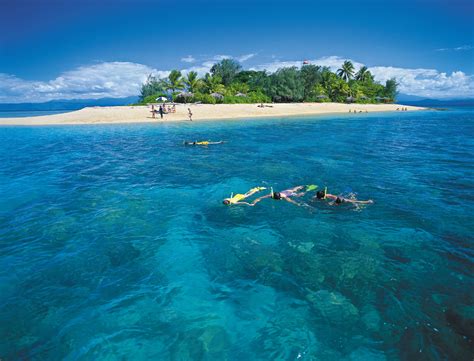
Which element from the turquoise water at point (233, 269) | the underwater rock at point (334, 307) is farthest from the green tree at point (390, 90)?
the underwater rock at point (334, 307)

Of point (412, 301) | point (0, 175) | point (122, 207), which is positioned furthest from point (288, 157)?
point (0, 175)

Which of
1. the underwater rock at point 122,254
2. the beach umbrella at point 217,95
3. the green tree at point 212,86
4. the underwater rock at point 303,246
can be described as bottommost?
the underwater rock at point 303,246

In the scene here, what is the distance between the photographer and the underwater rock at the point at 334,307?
257 inches

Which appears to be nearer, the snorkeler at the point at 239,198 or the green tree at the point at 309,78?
the snorkeler at the point at 239,198

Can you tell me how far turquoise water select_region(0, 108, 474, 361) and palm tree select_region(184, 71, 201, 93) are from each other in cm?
5084

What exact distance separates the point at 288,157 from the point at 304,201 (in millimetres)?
10121

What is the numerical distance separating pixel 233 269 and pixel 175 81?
62.6 metres

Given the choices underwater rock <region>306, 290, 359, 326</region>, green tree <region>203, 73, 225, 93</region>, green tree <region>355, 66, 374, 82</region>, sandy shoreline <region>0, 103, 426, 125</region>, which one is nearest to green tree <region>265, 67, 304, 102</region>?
sandy shoreline <region>0, 103, 426, 125</region>

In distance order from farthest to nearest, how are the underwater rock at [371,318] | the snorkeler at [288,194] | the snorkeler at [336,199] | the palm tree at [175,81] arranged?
the palm tree at [175,81] < the snorkeler at [288,194] < the snorkeler at [336,199] < the underwater rock at [371,318]

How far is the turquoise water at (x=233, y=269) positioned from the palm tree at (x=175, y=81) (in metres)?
50.4

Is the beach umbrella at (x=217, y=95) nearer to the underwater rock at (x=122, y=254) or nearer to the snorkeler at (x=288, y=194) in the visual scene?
the snorkeler at (x=288, y=194)

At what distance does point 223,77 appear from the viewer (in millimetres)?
82938

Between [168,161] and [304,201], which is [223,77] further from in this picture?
[304,201]

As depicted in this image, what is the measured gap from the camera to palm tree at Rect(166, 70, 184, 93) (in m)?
63.1
